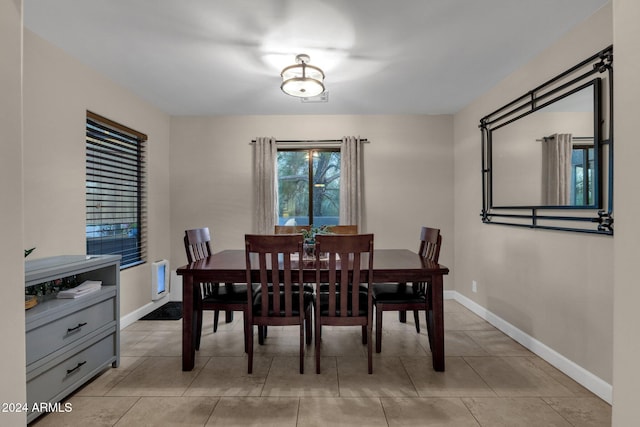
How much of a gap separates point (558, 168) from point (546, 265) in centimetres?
76

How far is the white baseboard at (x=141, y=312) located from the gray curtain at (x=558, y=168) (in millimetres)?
4059

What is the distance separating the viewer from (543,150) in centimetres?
253

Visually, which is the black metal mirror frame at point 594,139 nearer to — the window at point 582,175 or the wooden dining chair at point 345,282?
the window at point 582,175

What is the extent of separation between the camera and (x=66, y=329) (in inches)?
76.8

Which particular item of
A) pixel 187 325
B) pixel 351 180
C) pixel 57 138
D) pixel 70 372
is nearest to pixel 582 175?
pixel 351 180

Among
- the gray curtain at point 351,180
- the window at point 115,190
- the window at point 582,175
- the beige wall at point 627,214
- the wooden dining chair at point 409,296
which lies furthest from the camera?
the gray curtain at point 351,180

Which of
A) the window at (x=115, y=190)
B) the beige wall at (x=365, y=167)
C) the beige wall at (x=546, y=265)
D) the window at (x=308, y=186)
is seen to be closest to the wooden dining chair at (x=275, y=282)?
the window at (x=115, y=190)

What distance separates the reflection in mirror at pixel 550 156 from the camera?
2.15 meters

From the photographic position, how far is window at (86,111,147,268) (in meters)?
3.01

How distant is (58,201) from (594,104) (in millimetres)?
3909

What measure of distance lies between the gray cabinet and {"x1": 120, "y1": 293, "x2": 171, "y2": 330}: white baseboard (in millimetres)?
1008

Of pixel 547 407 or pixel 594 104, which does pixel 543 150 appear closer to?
pixel 594 104

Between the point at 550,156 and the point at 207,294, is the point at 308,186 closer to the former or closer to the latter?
the point at 207,294

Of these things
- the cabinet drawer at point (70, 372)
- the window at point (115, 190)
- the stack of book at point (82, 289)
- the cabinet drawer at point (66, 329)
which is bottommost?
the cabinet drawer at point (70, 372)
